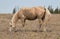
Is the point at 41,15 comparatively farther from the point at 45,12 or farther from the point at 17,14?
the point at 17,14

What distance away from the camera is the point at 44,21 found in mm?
18781

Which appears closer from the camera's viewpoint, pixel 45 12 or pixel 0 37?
pixel 0 37

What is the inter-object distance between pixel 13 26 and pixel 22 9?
53.1 inches

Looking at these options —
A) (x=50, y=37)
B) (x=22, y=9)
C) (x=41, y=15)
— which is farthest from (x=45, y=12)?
(x=50, y=37)

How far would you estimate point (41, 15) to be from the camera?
18688mm

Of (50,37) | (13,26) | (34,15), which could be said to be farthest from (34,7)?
(50,37)

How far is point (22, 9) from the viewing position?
18.9 metres

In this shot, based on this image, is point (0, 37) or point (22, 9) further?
point (22, 9)

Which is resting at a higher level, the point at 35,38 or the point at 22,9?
the point at 22,9

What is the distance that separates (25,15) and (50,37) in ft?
12.5

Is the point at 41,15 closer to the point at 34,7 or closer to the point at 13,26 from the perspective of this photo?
the point at 34,7

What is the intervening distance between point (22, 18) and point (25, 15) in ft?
0.98

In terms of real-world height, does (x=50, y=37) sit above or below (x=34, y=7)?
below

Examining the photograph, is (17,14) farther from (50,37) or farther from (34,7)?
(50,37)
